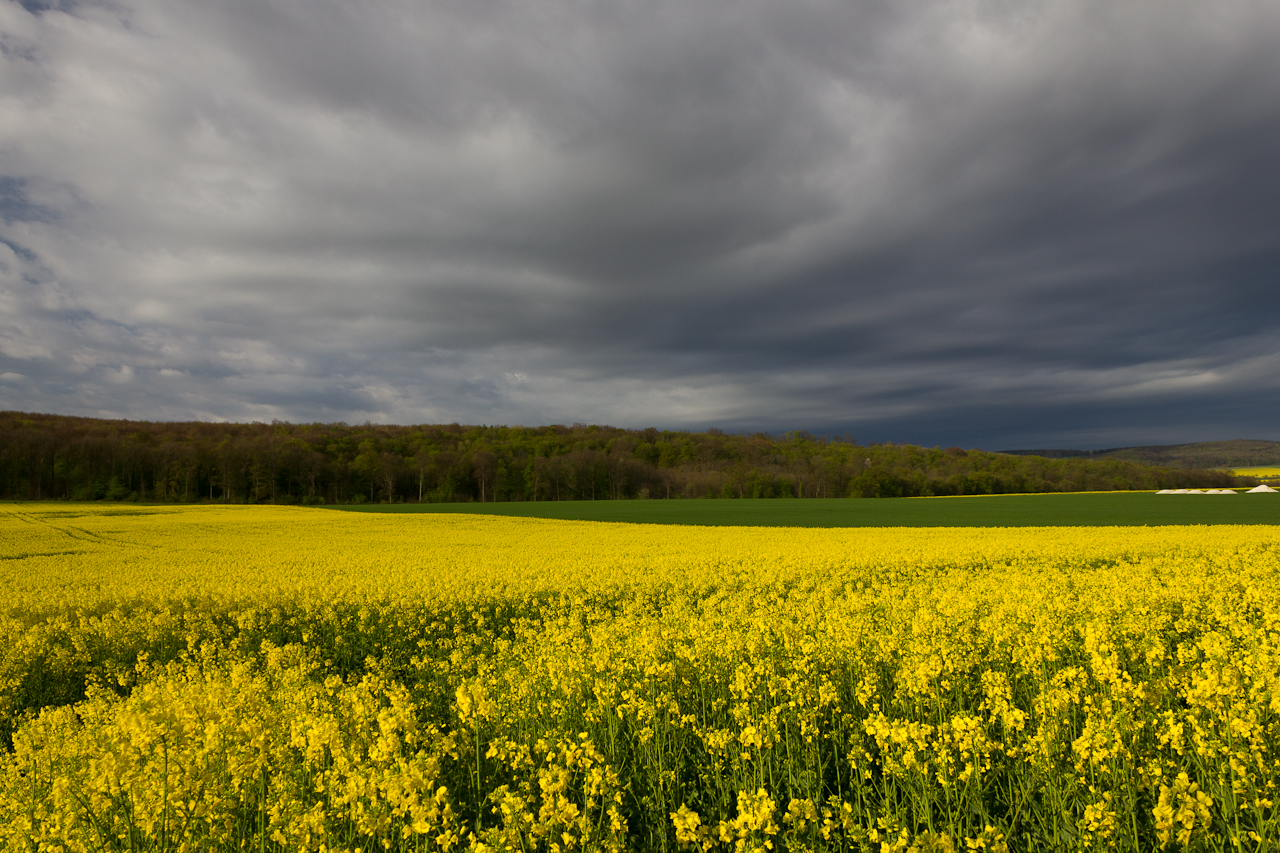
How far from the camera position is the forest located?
8088 centimetres

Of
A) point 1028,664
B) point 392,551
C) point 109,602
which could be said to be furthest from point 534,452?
point 1028,664

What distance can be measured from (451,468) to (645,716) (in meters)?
100

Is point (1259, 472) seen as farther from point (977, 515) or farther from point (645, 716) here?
point (645, 716)

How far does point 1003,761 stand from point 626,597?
7.79m

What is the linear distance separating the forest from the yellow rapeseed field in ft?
287

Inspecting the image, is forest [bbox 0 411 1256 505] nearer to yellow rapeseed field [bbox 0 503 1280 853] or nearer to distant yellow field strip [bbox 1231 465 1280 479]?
distant yellow field strip [bbox 1231 465 1280 479]

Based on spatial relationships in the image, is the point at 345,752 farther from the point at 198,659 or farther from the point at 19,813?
the point at 198,659

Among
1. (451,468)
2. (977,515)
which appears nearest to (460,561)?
(977,515)

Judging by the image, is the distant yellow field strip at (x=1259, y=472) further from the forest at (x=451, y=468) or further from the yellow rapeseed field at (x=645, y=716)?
the yellow rapeseed field at (x=645, y=716)

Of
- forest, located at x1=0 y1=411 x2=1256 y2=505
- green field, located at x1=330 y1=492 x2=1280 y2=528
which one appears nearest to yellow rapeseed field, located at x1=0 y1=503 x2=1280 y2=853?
green field, located at x1=330 y1=492 x2=1280 y2=528

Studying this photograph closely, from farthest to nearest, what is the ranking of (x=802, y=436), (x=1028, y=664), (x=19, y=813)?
(x=802, y=436) < (x=1028, y=664) < (x=19, y=813)

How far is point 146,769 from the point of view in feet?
A: 12.6

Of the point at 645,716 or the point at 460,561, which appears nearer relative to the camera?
the point at 645,716

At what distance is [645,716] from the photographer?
4.75 meters
